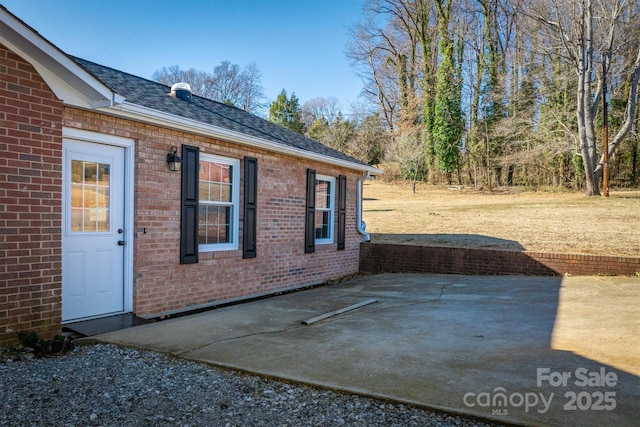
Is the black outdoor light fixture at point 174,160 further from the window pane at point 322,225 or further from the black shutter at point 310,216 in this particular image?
the window pane at point 322,225

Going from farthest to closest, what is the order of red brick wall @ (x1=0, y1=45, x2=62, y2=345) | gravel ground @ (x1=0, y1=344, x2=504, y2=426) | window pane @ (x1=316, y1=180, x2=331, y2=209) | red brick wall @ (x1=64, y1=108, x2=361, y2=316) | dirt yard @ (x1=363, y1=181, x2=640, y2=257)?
dirt yard @ (x1=363, y1=181, x2=640, y2=257) < window pane @ (x1=316, y1=180, x2=331, y2=209) < red brick wall @ (x1=64, y1=108, x2=361, y2=316) < red brick wall @ (x1=0, y1=45, x2=62, y2=345) < gravel ground @ (x1=0, y1=344, x2=504, y2=426)

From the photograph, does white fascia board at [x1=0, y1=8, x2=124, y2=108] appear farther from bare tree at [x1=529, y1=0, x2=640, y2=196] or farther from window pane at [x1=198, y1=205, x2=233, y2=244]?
bare tree at [x1=529, y1=0, x2=640, y2=196]

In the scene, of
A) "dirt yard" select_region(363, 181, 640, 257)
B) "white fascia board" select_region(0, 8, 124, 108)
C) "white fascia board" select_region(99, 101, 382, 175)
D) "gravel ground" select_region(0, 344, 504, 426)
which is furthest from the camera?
"dirt yard" select_region(363, 181, 640, 257)

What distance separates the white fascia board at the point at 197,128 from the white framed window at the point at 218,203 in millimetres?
408

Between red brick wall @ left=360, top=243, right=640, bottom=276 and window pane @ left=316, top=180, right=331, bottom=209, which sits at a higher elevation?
window pane @ left=316, top=180, right=331, bottom=209

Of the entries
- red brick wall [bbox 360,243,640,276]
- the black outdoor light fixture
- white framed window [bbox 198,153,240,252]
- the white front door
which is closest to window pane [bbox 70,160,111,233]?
the white front door

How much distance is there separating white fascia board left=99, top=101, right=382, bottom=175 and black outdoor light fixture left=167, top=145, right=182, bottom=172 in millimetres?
332

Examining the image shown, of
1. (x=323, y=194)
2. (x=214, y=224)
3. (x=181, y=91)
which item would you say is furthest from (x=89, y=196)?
(x=323, y=194)

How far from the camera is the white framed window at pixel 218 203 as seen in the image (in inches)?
278

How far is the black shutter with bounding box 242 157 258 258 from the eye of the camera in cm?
772

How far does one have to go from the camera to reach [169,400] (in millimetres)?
3262

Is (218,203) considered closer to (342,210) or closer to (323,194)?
(323,194)

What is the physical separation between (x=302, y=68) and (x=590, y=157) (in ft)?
64.5

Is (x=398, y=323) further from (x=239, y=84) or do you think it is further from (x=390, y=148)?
(x=239, y=84)
